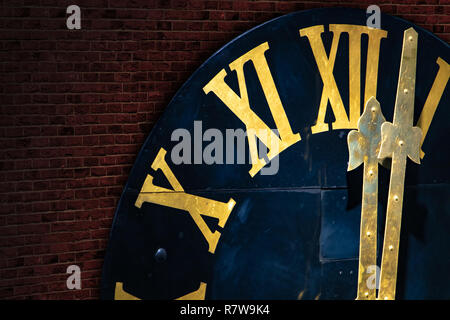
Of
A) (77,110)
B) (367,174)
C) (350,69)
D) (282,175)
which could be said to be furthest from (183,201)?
(350,69)

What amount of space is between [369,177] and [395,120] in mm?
443

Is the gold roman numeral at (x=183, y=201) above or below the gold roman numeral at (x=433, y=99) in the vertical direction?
below

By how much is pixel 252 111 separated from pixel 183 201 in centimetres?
77

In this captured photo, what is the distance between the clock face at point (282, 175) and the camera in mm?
3980

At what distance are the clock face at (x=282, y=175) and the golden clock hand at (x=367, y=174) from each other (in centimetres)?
6

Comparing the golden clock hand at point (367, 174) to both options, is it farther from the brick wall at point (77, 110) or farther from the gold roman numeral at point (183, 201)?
the brick wall at point (77, 110)

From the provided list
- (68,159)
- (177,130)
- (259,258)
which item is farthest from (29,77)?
(259,258)

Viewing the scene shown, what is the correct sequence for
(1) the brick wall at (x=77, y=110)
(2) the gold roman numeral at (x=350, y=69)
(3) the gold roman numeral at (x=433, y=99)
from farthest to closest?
(3) the gold roman numeral at (x=433, y=99), (2) the gold roman numeral at (x=350, y=69), (1) the brick wall at (x=77, y=110)

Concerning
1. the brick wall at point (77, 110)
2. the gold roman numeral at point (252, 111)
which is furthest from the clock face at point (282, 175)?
the brick wall at point (77, 110)

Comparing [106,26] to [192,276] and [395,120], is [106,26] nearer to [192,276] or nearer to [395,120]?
[192,276]

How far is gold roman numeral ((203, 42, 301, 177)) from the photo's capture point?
159 inches

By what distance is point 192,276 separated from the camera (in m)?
Result: 4.11

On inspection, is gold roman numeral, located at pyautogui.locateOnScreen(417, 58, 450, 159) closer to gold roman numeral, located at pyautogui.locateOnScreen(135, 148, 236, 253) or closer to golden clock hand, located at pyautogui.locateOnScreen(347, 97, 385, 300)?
golden clock hand, located at pyautogui.locateOnScreen(347, 97, 385, 300)

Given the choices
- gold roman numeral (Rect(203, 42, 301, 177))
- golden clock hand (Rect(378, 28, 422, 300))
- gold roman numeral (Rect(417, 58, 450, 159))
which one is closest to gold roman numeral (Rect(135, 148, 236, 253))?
gold roman numeral (Rect(203, 42, 301, 177))
